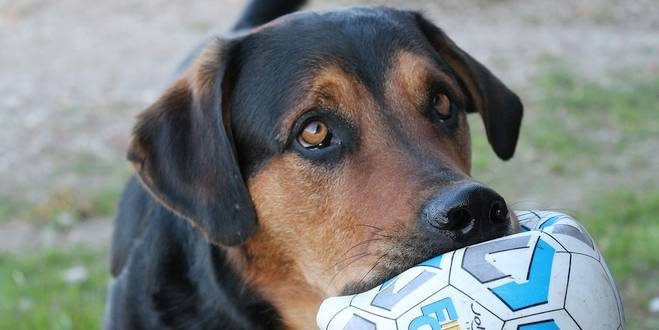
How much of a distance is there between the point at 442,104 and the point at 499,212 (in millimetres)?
944

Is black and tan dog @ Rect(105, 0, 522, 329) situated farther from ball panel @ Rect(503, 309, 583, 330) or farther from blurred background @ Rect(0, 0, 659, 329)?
blurred background @ Rect(0, 0, 659, 329)

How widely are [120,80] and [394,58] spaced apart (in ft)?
26.6

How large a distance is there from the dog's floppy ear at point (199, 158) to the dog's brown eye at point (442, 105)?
868 mm

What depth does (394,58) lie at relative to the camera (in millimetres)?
3527

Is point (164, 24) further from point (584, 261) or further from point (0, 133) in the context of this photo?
point (584, 261)

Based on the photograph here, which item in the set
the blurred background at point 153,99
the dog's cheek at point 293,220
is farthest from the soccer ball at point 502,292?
the blurred background at point 153,99

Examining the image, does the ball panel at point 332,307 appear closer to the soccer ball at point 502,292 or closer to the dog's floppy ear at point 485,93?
the soccer ball at point 502,292

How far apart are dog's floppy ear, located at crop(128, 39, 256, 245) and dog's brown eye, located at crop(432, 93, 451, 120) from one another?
0.87 metres

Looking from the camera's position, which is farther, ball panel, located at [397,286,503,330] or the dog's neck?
the dog's neck

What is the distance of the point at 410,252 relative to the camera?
286 cm

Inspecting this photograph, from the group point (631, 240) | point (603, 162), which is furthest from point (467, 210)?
point (603, 162)

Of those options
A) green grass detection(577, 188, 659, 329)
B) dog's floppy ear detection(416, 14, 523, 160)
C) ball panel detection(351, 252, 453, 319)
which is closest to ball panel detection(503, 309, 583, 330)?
ball panel detection(351, 252, 453, 319)

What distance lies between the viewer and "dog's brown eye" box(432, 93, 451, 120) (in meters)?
3.60

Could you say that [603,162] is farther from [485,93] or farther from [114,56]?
[114,56]
